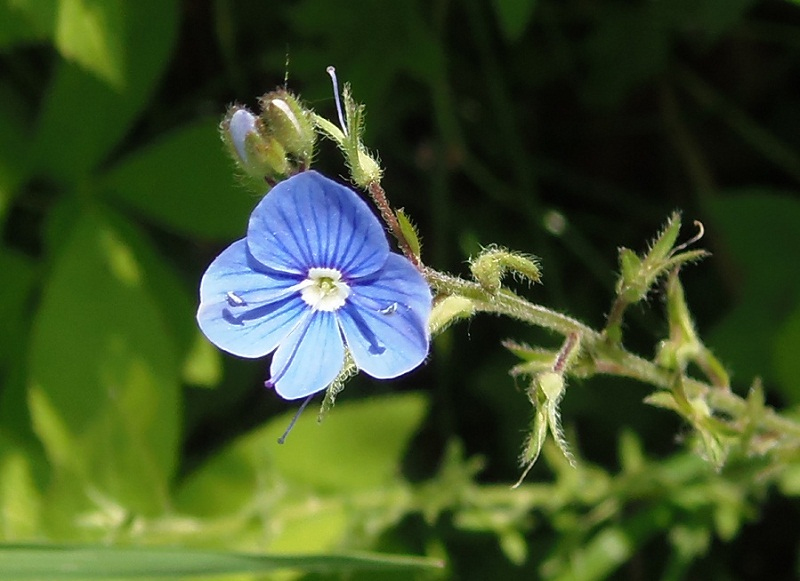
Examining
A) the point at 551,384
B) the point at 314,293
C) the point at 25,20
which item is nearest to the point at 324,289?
the point at 314,293

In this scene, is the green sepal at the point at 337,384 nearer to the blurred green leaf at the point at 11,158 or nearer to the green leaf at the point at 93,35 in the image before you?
the green leaf at the point at 93,35

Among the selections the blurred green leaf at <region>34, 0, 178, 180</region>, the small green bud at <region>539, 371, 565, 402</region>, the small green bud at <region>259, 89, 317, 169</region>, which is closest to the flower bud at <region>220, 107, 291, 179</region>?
the small green bud at <region>259, 89, 317, 169</region>

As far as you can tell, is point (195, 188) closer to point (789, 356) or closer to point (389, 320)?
point (389, 320)

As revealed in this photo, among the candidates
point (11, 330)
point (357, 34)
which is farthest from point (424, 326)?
point (11, 330)

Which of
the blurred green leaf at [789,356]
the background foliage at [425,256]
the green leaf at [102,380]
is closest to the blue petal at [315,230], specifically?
the background foliage at [425,256]

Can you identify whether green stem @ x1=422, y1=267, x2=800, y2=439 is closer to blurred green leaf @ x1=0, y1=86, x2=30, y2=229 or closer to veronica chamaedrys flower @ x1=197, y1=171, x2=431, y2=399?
veronica chamaedrys flower @ x1=197, y1=171, x2=431, y2=399

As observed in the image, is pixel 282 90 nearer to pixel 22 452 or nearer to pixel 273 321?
pixel 273 321
